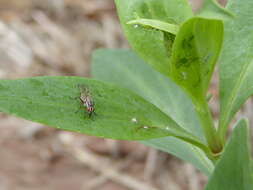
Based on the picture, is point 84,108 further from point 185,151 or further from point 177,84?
point 185,151

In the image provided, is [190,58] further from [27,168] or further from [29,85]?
[27,168]

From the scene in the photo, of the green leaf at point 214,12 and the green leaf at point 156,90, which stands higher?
the green leaf at point 214,12

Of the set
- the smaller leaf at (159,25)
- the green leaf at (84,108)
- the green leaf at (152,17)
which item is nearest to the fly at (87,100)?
the green leaf at (84,108)

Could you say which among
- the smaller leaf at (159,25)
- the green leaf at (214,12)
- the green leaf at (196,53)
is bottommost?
the green leaf at (196,53)

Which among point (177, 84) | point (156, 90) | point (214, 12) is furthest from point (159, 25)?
point (156, 90)

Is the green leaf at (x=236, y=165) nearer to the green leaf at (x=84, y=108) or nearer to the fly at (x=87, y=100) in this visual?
the green leaf at (x=84, y=108)

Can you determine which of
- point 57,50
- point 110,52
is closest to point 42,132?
point 57,50

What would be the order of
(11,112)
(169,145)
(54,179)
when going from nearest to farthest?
(11,112) < (169,145) < (54,179)
